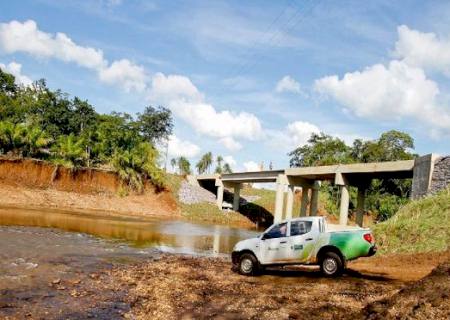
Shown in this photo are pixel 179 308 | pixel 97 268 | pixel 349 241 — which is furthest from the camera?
pixel 97 268

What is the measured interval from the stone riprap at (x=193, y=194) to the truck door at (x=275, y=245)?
2046 inches

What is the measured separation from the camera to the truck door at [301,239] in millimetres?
15586

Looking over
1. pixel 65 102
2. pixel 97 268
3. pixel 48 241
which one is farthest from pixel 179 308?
pixel 65 102

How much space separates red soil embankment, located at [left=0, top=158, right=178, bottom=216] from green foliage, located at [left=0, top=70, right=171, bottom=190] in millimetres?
1634

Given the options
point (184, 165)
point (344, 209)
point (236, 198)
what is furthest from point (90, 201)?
point (184, 165)

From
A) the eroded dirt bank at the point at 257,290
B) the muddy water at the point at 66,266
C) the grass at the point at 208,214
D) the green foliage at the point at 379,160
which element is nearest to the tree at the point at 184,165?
the green foliage at the point at 379,160

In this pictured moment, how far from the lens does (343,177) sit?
48281 millimetres

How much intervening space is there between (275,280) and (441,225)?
1113 cm

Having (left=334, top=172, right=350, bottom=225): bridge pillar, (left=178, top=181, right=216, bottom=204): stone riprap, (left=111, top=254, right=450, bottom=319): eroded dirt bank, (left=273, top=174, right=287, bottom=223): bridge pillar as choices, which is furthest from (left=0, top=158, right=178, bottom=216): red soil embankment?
(left=111, top=254, right=450, bottom=319): eroded dirt bank

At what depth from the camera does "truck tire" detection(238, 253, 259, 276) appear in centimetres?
1653

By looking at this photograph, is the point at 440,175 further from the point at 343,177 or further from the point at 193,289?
the point at 193,289

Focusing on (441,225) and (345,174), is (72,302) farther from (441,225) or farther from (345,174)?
(345,174)

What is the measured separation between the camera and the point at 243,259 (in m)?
16.8

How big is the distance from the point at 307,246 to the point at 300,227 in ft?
2.57
